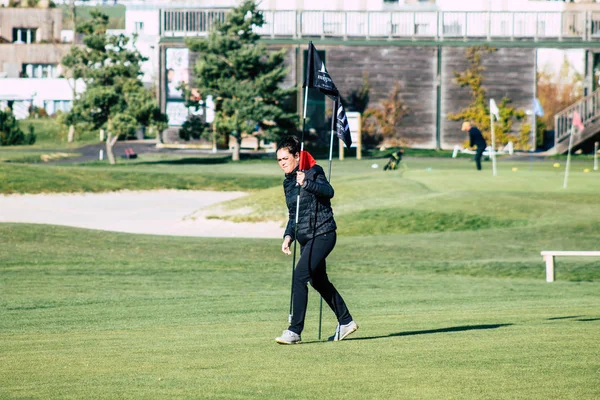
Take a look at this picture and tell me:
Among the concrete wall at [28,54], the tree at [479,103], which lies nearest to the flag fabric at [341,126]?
the tree at [479,103]

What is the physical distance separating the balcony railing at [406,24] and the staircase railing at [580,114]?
643 centimetres

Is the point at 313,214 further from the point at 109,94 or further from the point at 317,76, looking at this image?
the point at 109,94

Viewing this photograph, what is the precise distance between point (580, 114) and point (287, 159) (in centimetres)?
4842

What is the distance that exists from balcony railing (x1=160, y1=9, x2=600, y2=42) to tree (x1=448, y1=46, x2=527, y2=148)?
1586 millimetres

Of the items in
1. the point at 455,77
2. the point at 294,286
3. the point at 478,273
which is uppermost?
the point at 455,77

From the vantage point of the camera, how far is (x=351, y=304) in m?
15.6

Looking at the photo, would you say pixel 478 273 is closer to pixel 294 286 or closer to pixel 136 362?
pixel 294 286

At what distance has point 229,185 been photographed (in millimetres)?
43094

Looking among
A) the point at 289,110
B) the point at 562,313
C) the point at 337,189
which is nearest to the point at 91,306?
the point at 562,313

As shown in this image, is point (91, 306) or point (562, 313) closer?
point (562, 313)

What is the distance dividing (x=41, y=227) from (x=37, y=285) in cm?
906

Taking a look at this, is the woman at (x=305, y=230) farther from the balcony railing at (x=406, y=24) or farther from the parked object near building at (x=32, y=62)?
the parked object near building at (x=32, y=62)

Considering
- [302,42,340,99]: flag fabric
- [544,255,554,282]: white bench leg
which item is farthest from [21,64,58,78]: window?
[302,42,340,99]: flag fabric

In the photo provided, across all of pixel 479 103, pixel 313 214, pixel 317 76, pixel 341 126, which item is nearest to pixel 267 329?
pixel 313 214
